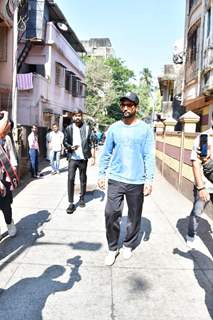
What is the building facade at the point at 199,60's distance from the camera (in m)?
13.1

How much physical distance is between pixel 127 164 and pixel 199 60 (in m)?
11.8

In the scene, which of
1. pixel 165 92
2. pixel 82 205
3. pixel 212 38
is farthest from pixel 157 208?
pixel 165 92

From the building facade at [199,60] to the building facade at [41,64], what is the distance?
7.01m

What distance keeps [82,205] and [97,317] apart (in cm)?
415

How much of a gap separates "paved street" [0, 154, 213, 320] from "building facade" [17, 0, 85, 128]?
38.5ft

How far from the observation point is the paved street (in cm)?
309

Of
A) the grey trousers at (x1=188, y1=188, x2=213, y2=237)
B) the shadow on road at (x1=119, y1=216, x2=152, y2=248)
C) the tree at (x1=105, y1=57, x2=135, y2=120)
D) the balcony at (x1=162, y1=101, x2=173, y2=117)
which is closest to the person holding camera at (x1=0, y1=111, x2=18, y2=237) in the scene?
the shadow on road at (x1=119, y1=216, x2=152, y2=248)

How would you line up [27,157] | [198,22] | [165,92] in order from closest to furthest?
1. [27,157]
2. [198,22]
3. [165,92]

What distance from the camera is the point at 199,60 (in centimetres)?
1459

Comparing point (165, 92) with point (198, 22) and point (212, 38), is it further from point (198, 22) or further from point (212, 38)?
point (212, 38)

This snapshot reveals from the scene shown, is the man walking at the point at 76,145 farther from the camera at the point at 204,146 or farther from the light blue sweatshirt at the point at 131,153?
the camera at the point at 204,146

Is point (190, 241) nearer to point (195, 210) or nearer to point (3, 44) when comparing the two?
point (195, 210)

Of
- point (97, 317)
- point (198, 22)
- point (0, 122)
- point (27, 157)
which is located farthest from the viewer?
point (198, 22)

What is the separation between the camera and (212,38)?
12.6 metres
